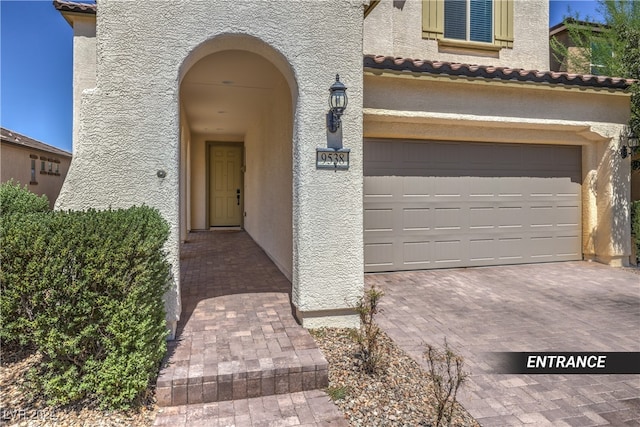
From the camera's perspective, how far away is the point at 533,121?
8008mm

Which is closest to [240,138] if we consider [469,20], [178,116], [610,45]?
[469,20]

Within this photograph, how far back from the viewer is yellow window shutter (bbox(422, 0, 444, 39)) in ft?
32.2

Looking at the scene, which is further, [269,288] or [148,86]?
[269,288]

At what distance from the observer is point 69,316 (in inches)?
122

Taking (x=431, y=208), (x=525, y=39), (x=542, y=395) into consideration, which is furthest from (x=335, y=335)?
(x=525, y=39)

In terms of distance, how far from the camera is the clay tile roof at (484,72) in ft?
22.1

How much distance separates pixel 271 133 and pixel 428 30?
5.06m

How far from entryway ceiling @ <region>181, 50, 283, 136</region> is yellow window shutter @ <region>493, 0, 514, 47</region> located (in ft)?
21.7

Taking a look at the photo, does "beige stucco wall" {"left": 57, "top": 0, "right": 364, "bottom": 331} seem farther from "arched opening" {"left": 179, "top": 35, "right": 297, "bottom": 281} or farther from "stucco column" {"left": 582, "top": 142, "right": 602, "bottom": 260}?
"stucco column" {"left": 582, "top": 142, "right": 602, "bottom": 260}

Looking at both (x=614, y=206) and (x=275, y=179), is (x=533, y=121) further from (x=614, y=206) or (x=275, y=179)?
(x=275, y=179)

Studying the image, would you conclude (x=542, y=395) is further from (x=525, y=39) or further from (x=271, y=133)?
(x=525, y=39)

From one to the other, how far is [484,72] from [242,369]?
6.66 metres

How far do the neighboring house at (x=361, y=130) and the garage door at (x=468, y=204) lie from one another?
1.3 inches

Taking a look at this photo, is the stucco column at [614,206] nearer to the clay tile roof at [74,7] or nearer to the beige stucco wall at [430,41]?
the beige stucco wall at [430,41]
